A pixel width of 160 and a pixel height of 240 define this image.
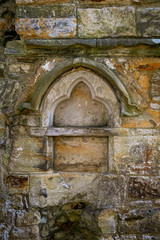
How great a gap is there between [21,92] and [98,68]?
0.89m

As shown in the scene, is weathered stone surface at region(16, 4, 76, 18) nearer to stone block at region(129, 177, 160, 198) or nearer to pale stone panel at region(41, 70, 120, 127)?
pale stone panel at region(41, 70, 120, 127)

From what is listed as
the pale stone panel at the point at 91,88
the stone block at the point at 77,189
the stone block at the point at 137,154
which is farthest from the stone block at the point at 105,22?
the stone block at the point at 77,189

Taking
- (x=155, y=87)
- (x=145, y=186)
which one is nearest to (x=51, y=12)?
(x=155, y=87)

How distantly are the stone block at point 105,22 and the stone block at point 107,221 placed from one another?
1.91m

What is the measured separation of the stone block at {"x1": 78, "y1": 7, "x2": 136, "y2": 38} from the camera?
236cm

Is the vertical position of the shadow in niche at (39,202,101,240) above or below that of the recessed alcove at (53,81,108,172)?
below

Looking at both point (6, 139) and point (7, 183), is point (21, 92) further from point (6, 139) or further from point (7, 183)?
point (7, 183)

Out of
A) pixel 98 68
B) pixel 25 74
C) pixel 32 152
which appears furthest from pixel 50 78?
pixel 32 152

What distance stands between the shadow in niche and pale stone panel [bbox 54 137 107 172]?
428 mm

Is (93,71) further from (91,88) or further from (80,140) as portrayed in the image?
(80,140)

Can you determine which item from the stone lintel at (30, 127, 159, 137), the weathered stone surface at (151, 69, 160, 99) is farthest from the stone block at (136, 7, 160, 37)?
the stone lintel at (30, 127, 159, 137)

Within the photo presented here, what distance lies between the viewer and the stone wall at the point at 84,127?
7.73 ft

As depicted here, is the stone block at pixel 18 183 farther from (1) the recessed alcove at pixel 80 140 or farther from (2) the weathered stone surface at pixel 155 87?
(2) the weathered stone surface at pixel 155 87

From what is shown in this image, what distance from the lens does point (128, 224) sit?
2.44m
